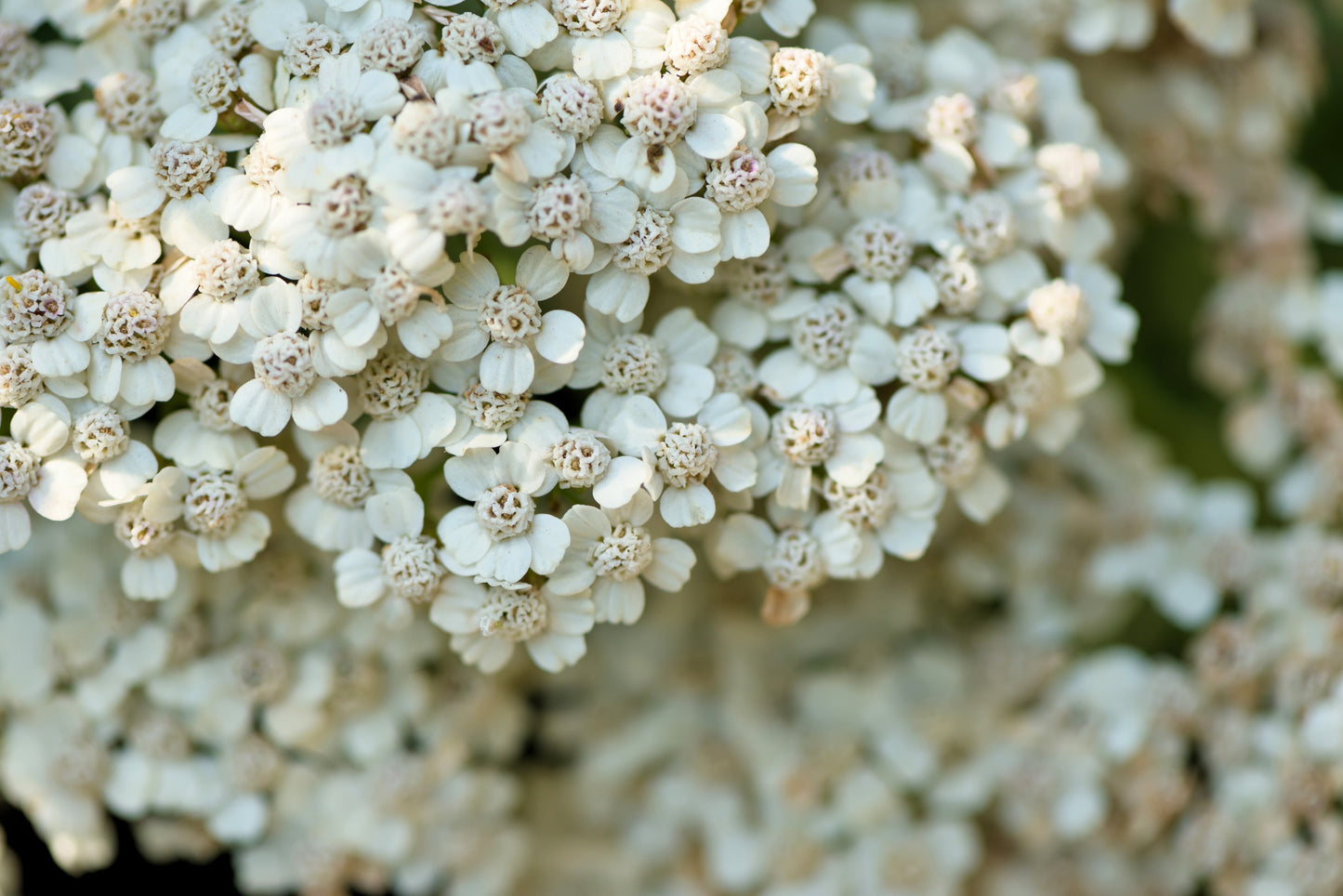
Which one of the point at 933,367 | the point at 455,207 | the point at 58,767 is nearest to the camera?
the point at 455,207

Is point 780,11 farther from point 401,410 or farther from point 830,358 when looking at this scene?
point 401,410

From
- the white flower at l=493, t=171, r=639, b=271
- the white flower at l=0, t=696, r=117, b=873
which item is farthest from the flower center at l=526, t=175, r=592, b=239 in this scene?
the white flower at l=0, t=696, r=117, b=873

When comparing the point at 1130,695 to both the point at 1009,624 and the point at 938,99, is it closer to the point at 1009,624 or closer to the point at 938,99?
the point at 1009,624

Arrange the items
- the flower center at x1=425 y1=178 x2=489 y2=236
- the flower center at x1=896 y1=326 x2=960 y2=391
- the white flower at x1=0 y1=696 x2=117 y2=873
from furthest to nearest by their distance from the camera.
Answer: the white flower at x1=0 y1=696 x2=117 y2=873 → the flower center at x1=896 y1=326 x2=960 y2=391 → the flower center at x1=425 y1=178 x2=489 y2=236

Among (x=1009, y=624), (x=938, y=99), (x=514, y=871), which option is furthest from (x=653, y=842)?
(x=938, y=99)

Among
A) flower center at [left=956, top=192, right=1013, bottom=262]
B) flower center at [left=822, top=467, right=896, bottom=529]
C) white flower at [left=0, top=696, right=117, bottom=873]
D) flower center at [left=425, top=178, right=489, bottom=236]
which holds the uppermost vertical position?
flower center at [left=425, top=178, right=489, bottom=236]

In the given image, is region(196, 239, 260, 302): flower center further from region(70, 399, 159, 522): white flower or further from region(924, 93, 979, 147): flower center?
region(924, 93, 979, 147): flower center

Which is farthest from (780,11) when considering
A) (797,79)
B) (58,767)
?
(58,767)
